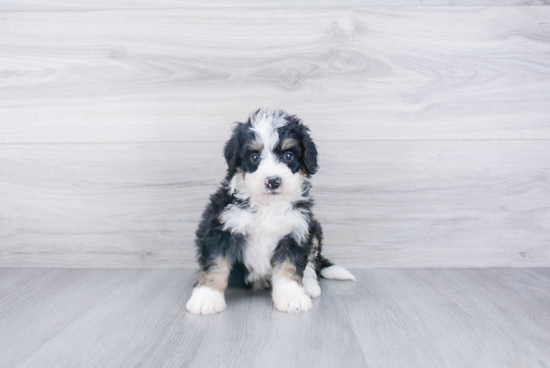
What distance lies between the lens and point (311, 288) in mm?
1983

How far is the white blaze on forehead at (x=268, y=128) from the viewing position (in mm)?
1838

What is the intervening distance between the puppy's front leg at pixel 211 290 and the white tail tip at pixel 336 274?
609 millimetres

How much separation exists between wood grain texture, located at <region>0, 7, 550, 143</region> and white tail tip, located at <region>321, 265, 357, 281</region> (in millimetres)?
687

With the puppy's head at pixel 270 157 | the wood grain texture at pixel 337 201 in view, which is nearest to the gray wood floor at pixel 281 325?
the wood grain texture at pixel 337 201

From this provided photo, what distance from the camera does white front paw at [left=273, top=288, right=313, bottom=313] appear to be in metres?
1.76

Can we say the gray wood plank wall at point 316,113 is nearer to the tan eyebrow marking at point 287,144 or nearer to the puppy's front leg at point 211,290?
the tan eyebrow marking at point 287,144

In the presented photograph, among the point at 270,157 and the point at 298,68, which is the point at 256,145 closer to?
the point at 270,157

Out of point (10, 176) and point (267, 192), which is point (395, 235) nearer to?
point (267, 192)

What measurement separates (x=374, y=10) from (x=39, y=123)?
1.89 meters

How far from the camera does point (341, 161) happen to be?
2.44 m

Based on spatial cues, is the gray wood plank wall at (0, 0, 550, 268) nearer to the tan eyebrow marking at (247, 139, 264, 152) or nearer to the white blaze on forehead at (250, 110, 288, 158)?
the white blaze on forehead at (250, 110, 288, 158)

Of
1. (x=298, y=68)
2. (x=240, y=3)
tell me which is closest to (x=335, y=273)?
(x=298, y=68)

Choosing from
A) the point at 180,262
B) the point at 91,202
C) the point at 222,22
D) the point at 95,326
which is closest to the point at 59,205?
the point at 91,202

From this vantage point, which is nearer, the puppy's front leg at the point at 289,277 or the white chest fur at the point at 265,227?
the puppy's front leg at the point at 289,277
